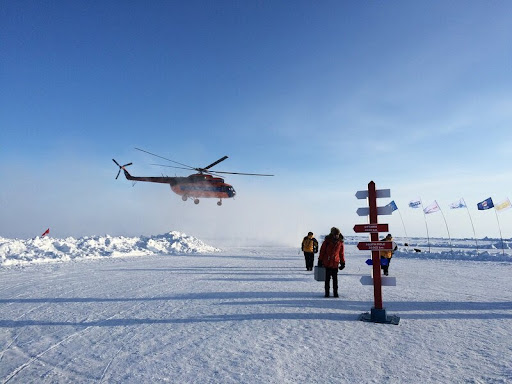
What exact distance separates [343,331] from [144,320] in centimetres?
350

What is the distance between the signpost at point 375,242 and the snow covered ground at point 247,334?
0.27m

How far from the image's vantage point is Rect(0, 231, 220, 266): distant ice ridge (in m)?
16.0

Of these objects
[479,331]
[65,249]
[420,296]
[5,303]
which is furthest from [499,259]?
[65,249]

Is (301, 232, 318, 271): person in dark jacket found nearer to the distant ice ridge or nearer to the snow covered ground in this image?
the snow covered ground

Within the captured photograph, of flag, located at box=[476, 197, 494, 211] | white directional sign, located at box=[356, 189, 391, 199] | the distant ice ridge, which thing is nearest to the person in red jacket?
white directional sign, located at box=[356, 189, 391, 199]

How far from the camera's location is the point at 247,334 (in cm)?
448

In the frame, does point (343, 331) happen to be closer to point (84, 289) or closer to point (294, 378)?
point (294, 378)

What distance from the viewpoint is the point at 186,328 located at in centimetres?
476

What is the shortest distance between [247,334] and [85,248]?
62.0 ft

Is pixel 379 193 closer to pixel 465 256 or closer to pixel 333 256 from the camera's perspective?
pixel 333 256

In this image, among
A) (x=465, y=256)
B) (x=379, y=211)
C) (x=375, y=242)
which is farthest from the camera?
(x=465, y=256)

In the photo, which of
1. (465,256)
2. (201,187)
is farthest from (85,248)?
(465,256)

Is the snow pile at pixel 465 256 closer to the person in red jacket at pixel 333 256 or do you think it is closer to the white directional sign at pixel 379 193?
the person in red jacket at pixel 333 256

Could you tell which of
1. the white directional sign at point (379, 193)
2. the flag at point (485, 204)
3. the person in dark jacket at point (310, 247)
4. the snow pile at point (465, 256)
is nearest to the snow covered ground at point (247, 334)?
the white directional sign at point (379, 193)
